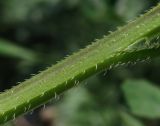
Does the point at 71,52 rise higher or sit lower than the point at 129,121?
higher

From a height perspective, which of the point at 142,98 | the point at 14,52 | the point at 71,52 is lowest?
the point at 142,98

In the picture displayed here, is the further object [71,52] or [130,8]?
[71,52]

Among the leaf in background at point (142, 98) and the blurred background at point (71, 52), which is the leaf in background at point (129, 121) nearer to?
the blurred background at point (71, 52)

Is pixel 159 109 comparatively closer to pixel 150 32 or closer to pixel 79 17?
pixel 150 32

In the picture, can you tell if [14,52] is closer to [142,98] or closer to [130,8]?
[130,8]

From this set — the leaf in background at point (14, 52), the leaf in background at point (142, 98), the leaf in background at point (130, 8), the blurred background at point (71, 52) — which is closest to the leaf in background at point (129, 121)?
the blurred background at point (71, 52)

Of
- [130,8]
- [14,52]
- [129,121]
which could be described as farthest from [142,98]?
[14,52]

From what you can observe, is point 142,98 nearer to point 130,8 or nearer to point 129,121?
point 129,121

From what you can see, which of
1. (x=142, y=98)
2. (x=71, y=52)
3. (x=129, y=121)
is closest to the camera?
(x=142, y=98)

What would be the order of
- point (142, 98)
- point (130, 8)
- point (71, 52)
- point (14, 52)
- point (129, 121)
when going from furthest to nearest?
point (14, 52), point (71, 52), point (130, 8), point (129, 121), point (142, 98)
